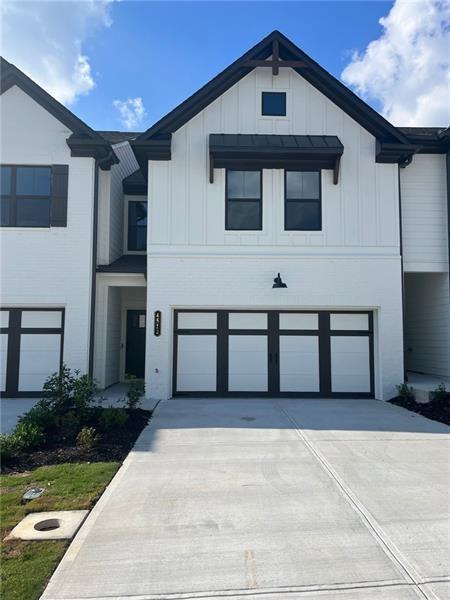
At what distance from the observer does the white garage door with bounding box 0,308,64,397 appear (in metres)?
11.2

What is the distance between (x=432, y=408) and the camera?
960 centimetres

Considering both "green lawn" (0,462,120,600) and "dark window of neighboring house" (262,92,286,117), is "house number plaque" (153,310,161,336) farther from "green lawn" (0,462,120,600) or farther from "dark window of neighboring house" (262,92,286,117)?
"dark window of neighboring house" (262,92,286,117)

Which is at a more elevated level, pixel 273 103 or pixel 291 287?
pixel 273 103

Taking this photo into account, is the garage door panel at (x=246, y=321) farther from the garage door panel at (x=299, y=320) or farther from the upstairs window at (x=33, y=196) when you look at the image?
the upstairs window at (x=33, y=196)

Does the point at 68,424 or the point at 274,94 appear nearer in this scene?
the point at 68,424

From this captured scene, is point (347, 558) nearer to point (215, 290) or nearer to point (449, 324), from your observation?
point (215, 290)

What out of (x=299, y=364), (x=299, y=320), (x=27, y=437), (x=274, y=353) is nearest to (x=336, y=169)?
(x=299, y=320)

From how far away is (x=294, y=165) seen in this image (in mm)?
11500

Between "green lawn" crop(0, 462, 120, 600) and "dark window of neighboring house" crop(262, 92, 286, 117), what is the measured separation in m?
9.74

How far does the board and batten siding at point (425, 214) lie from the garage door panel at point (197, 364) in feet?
18.7

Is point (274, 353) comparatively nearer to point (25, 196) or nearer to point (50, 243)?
point (50, 243)

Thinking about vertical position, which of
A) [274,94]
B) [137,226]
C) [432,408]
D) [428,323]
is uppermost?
[274,94]

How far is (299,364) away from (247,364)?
1.35 metres

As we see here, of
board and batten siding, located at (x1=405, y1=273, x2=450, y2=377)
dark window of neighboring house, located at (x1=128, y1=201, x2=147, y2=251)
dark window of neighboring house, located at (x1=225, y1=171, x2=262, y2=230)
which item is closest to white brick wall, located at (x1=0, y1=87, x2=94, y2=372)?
dark window of neighboring house, located at (x1=128, y1=201, x2=147, y2=251)
